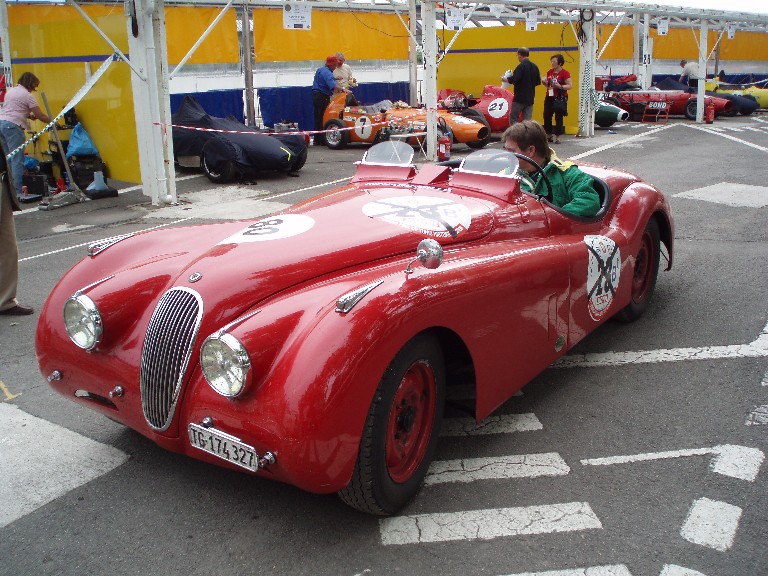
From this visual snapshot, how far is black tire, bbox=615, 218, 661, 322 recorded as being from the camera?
5285 mm

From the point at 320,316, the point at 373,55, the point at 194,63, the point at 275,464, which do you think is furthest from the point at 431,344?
the point at 373,55

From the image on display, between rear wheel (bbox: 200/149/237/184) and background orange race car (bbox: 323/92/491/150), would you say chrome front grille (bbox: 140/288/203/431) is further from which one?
background orange race car (bbox: 323/92/491/150)

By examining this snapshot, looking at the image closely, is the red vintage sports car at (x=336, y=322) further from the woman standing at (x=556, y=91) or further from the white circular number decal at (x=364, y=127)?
the woman standing at (x=556, y=91)

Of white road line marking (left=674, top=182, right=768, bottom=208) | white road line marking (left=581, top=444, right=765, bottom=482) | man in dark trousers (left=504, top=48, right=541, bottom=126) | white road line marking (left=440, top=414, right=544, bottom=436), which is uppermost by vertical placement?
man in dark trousers (left=504, top=48, right=541, bottom=126)

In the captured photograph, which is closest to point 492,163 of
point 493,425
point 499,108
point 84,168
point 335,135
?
point 493,425

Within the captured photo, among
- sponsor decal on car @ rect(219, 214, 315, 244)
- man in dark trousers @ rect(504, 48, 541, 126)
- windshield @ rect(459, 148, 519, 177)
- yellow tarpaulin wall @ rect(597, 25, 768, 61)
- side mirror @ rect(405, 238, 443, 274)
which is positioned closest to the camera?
side mirror @ rect(405, 238, 443, 274)

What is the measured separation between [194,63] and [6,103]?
534 cm

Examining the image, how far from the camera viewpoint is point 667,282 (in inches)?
247

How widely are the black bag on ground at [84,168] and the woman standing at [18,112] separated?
0.86m

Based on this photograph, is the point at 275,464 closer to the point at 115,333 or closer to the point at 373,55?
the point at 115,333

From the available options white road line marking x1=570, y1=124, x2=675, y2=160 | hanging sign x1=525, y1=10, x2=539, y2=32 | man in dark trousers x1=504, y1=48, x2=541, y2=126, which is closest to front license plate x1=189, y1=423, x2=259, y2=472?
white road line marking x1=570, y1=124, x2=675, y2=160

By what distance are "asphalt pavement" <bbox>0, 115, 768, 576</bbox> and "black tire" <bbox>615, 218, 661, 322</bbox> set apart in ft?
0.38

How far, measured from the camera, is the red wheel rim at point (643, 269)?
17.5 feet

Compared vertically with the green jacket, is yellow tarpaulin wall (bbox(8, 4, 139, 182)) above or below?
above
